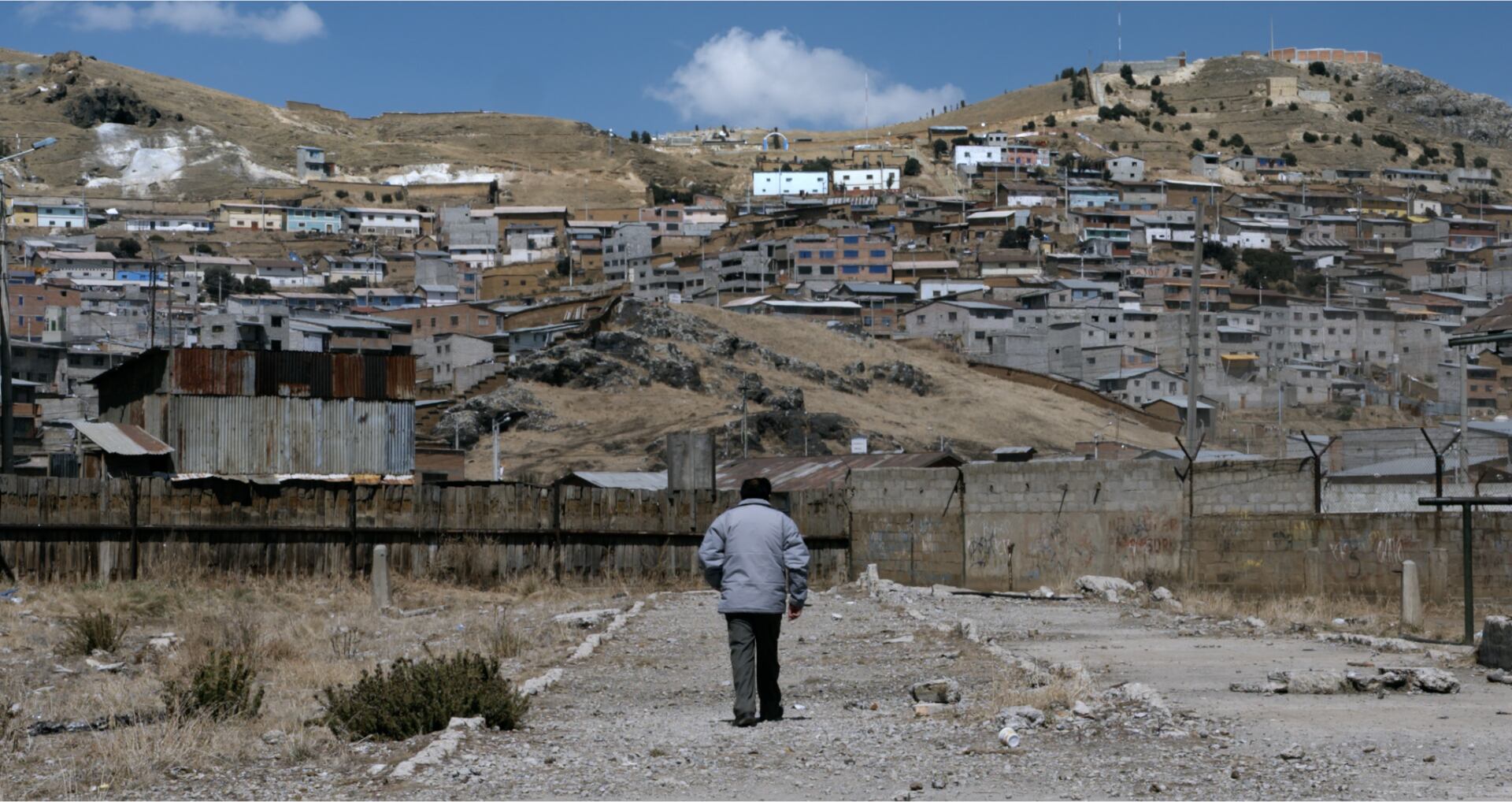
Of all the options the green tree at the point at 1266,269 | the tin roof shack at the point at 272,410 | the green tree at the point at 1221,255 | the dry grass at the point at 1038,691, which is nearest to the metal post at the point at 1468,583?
the dry grass at the point at 1038,691

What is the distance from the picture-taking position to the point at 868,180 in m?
182

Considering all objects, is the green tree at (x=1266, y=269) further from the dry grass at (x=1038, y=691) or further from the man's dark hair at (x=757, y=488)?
the man's dark hair at (x=757, y=488)

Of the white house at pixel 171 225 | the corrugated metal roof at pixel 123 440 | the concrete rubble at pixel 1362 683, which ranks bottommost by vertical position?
the concrete rubble at pixel 1362 683

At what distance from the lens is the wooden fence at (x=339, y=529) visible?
26.4m

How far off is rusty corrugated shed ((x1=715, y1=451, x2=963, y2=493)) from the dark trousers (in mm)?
24459

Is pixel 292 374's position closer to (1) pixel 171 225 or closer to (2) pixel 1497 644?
(2) pixel 1497 644

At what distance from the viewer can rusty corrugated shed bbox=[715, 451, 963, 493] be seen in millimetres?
38906

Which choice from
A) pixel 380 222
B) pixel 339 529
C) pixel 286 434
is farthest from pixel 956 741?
pixel 380 222

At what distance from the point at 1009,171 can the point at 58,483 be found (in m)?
165

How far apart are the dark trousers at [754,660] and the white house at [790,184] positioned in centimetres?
16812

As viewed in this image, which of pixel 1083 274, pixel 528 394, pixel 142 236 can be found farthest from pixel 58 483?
pixel 142 236

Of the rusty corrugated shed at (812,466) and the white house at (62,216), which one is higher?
the white house at (62,216)

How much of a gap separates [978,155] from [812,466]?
155160 millimetres

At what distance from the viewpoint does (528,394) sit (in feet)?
263
